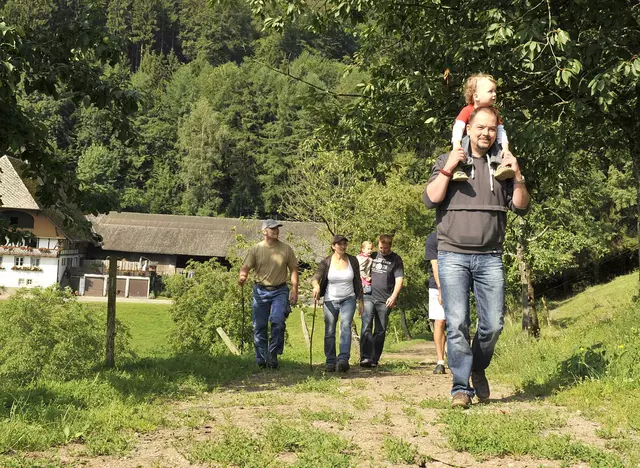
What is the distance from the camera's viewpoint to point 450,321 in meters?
5.48

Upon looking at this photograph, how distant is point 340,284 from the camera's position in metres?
9.27

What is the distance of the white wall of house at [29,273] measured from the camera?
5888 centimetres

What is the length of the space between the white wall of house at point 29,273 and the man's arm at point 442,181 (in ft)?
189

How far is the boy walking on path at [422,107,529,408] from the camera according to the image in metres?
5.32

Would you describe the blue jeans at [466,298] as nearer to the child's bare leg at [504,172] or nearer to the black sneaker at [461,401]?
the black sneaker at [461,401]

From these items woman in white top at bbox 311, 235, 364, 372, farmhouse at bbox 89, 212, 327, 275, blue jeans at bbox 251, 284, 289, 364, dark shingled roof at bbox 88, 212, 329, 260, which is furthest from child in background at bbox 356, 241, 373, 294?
farmhouse at bbox 89, 212, 327, 275

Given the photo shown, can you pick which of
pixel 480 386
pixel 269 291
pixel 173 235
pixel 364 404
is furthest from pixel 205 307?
pixel 173 235

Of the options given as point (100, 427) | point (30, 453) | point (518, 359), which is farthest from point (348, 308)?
Answer: point (30, 453)

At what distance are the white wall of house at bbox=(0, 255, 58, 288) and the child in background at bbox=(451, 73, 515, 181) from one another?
5755cm

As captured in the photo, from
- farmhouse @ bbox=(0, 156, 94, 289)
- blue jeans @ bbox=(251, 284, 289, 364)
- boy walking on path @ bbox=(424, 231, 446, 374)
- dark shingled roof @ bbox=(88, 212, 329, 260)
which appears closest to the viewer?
boy walking on path @ bbox=(424, 231, 446, 374)

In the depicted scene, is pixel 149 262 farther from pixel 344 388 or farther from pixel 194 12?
pixel 194 12

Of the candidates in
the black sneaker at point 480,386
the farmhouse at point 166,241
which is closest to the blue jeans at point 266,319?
the black sneaker at point 480,386

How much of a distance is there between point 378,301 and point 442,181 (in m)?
4.81

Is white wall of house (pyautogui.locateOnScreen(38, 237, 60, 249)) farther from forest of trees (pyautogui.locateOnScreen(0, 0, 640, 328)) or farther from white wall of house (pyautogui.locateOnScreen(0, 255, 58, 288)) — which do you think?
forest of trees (pyautogui.locateOnScreen(0, 0, 640, 328))
